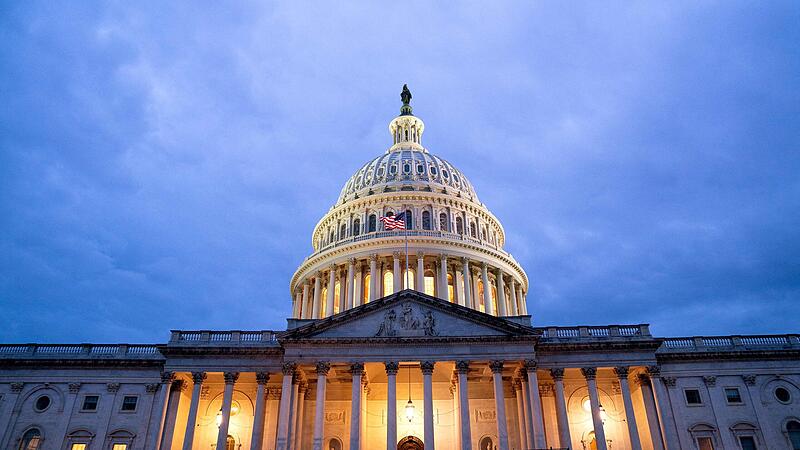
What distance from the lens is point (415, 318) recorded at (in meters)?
41.1

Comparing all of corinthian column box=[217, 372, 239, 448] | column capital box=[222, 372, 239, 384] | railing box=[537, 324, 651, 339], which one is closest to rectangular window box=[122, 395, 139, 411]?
corinthian column box=[217, 372, 239, 448]

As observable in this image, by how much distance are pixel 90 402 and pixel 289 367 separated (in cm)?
1681

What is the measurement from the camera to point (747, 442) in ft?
135

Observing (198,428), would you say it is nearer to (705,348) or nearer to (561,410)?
(561,410)

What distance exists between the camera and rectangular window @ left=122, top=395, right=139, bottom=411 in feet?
143

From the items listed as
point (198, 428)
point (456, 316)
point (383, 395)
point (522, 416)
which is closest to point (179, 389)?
point (198, 428)

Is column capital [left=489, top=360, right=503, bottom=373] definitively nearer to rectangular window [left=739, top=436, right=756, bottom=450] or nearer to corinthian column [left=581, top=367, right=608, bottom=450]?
corinthian column [left=581, top=367, right=608, bottom=450]

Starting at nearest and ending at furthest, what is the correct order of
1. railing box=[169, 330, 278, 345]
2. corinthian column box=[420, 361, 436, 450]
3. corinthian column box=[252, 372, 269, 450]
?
corinthian column box=[420, 361, 436, 450]
corinthian column box=[252, 372, 269, 450]
railing box=[169, 330, 278, 345]

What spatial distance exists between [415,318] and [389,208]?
28669 mm

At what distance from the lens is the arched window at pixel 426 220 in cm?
6731

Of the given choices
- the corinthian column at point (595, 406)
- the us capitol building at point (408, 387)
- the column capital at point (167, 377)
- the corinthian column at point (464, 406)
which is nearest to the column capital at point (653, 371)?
the us capitol building at point (408, 387)

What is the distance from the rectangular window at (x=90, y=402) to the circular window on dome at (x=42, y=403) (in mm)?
2695

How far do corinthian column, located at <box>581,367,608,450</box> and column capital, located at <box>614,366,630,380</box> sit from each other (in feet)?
5.10

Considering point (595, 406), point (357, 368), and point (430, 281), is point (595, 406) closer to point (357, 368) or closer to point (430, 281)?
point (357, 368)
